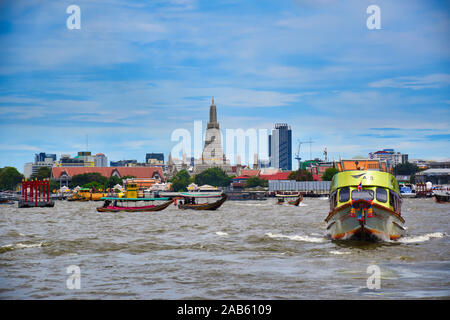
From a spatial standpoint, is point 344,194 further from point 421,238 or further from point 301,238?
point 421,238

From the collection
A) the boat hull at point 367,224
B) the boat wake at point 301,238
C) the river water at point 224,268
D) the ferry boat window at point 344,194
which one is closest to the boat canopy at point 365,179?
the ferry boat window at point 344,194

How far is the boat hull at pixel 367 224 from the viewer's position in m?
28.2

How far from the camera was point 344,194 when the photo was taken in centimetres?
2917

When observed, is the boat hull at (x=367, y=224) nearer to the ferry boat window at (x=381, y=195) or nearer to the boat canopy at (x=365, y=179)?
the ferry boat window at (x=381, y=195)

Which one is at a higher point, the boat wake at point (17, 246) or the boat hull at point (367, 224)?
the boat hull at point (367, 224)

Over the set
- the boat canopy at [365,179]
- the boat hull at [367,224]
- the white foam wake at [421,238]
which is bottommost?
the white foam wake at [421,238]

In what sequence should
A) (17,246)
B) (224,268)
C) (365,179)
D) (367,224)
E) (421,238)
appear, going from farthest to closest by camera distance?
1. (421,238)
2. (17,246)
3. (365,179)
4. (367,224)
5. (224,268)

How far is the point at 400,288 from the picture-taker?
55.2 ft

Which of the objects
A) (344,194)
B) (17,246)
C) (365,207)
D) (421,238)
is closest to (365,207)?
(365,207)

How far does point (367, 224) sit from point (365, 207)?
43.4 inches

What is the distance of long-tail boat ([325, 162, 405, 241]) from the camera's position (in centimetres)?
2798

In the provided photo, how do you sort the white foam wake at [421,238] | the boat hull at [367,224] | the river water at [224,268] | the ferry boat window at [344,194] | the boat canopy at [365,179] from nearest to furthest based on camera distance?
the river water at [224,268] → the boat hull at [367,224] → the boat canopy at [365,179] → the ferry boat window at [344,194] → the white foam wake at [421,238]
